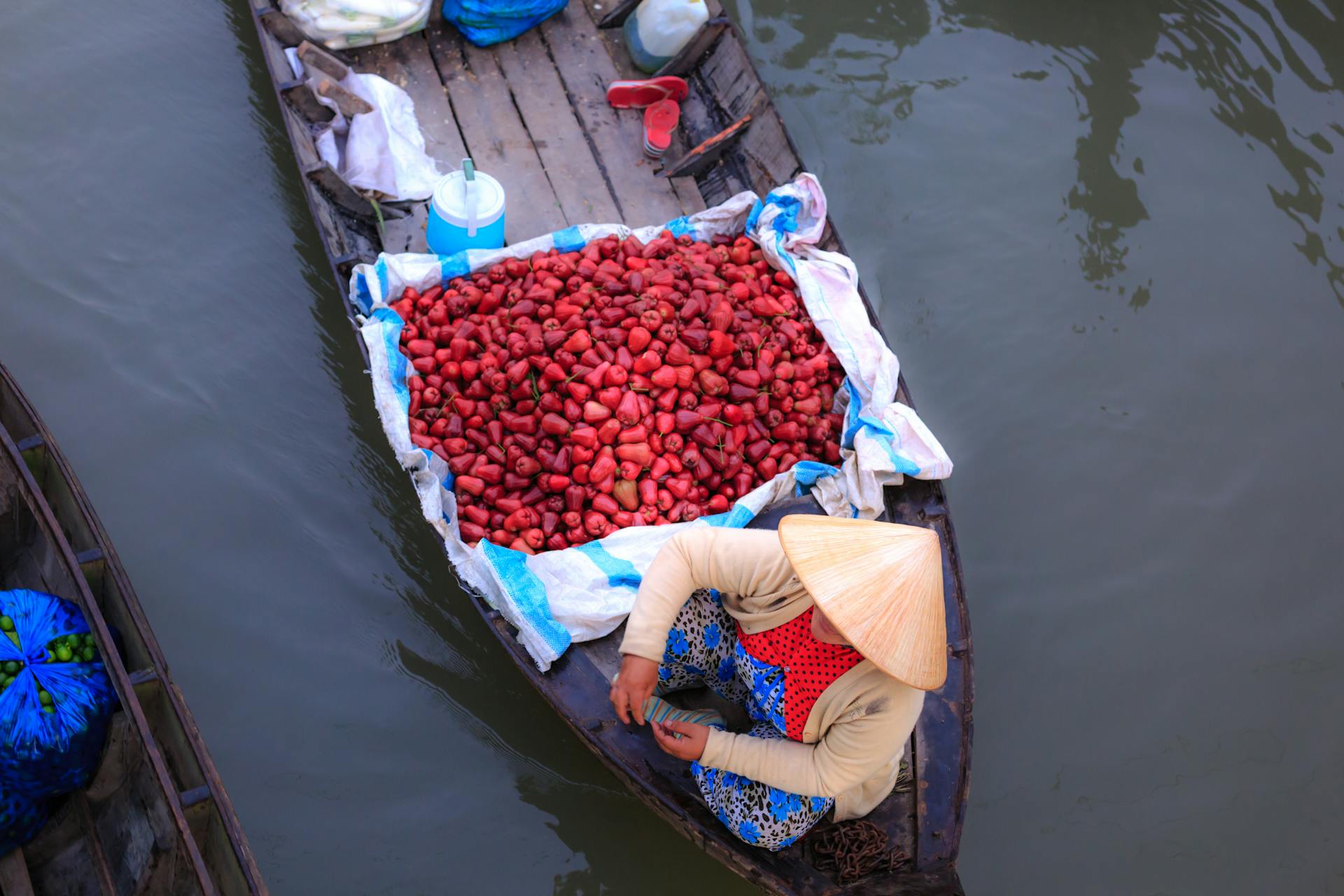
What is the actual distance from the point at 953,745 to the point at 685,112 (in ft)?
11.1

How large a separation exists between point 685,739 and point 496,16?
3.76 metres

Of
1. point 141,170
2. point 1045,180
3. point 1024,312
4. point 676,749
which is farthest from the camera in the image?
point 1045,180

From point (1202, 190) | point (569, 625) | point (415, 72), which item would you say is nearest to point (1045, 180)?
point (1202, 190)

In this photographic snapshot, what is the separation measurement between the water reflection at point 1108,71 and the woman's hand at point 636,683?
13.3 ft

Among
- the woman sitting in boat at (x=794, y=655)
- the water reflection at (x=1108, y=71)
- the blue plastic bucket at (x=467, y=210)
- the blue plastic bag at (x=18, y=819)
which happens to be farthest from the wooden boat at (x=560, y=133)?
the blue plastic bag at (x=18, y=819)

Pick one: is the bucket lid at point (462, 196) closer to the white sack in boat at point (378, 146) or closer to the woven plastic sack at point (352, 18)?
the white sack in boat at point (378, 146)

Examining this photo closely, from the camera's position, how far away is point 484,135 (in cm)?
472

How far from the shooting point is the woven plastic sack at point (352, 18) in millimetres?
4562

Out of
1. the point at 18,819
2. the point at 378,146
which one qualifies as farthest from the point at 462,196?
the point at 18,819

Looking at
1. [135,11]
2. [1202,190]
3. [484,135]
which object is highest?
[135,11]

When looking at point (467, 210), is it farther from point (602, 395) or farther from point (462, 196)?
point (602, 395)

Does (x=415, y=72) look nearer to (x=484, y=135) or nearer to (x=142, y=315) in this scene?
(x=484, y=135)

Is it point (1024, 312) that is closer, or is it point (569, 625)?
point (569, 625)

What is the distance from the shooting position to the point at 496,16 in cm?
482
